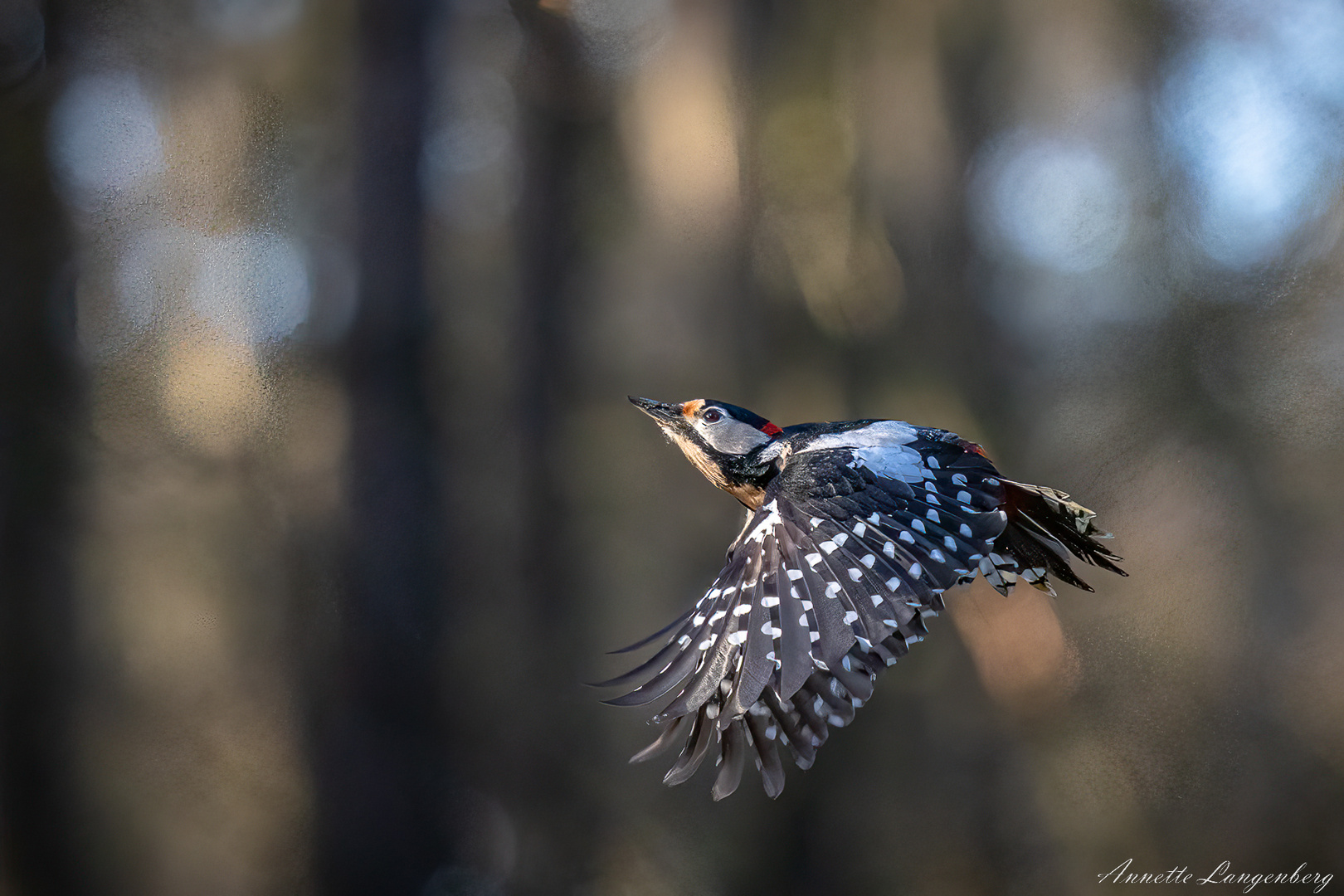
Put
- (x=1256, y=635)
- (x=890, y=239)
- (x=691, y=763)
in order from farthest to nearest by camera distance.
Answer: (x=890, y=239) → (x=1256, y=635) → (x=691, y=763)

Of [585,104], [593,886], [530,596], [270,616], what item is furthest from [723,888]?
[585,104]

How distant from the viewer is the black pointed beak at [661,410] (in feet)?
3.85

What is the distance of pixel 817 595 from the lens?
88cm

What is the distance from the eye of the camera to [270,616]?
4.94 ft

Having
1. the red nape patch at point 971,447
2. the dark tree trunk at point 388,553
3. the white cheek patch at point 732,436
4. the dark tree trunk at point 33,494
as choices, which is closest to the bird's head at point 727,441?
the white cheek patch at point 732,436

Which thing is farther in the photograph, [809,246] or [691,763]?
[809,246]

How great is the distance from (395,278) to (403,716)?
0.85m

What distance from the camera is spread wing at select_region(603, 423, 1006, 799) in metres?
0.85

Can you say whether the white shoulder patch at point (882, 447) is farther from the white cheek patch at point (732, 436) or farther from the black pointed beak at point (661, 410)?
the black pointed beak at point (661, 410)

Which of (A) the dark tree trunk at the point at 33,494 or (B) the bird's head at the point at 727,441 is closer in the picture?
(B) the bird's head at the point at 727,441

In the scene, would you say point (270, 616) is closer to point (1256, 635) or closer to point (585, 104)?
point (585, 104)

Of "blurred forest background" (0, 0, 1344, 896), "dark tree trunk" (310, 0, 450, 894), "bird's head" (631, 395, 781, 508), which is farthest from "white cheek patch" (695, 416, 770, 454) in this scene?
"dark tree trunk" (310, 0, 450, 894)

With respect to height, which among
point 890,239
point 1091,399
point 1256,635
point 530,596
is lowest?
point 1256,635

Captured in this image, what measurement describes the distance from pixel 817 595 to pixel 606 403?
0.89 m
